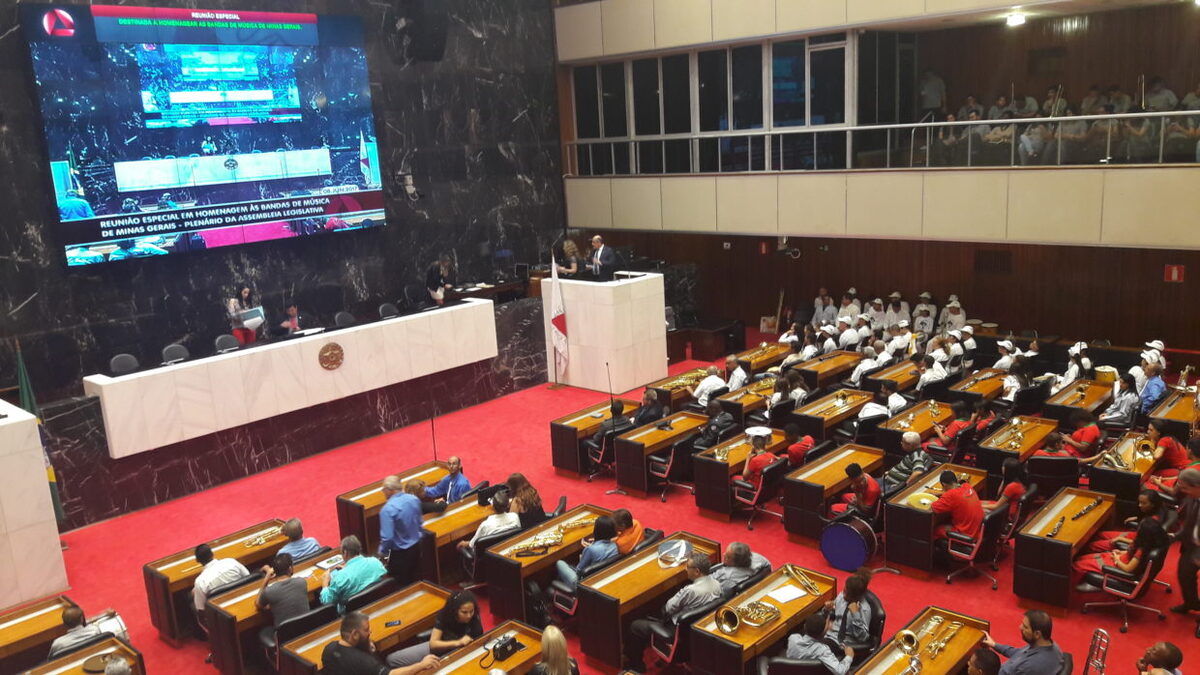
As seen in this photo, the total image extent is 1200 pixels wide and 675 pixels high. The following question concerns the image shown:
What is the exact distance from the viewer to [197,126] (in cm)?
1462

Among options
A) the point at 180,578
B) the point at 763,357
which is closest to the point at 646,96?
the point at 763,357

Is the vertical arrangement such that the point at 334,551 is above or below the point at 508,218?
below

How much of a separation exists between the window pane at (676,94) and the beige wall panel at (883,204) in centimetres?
443

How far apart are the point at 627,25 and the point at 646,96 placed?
5.19 ft

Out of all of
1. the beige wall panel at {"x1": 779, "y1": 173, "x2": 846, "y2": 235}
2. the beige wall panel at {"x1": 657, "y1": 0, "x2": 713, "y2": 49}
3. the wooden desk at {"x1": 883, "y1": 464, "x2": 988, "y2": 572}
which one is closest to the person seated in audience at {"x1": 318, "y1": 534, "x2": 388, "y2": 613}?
the wooden desk at {"x1": 883, "y1": 464, "x2": 988, "y2": 572}

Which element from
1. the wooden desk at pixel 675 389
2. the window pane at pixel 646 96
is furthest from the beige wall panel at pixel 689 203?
the wooden desk at pixel 675 389

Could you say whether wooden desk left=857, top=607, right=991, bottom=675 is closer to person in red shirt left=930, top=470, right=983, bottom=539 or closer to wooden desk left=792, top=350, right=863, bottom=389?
person in red shirt left=930, top=470, right=983, bottom=539

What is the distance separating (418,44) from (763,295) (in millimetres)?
9196

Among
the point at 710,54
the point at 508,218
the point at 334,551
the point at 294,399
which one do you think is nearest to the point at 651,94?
the point at 710,54

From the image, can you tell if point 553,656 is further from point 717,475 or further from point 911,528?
point 717,475

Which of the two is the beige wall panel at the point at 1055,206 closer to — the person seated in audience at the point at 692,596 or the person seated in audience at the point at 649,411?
the person seated in audience at the point at 649,411

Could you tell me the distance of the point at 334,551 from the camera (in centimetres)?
880

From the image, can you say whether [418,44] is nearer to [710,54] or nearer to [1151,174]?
[710,54]

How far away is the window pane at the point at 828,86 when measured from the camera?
17156 mm
